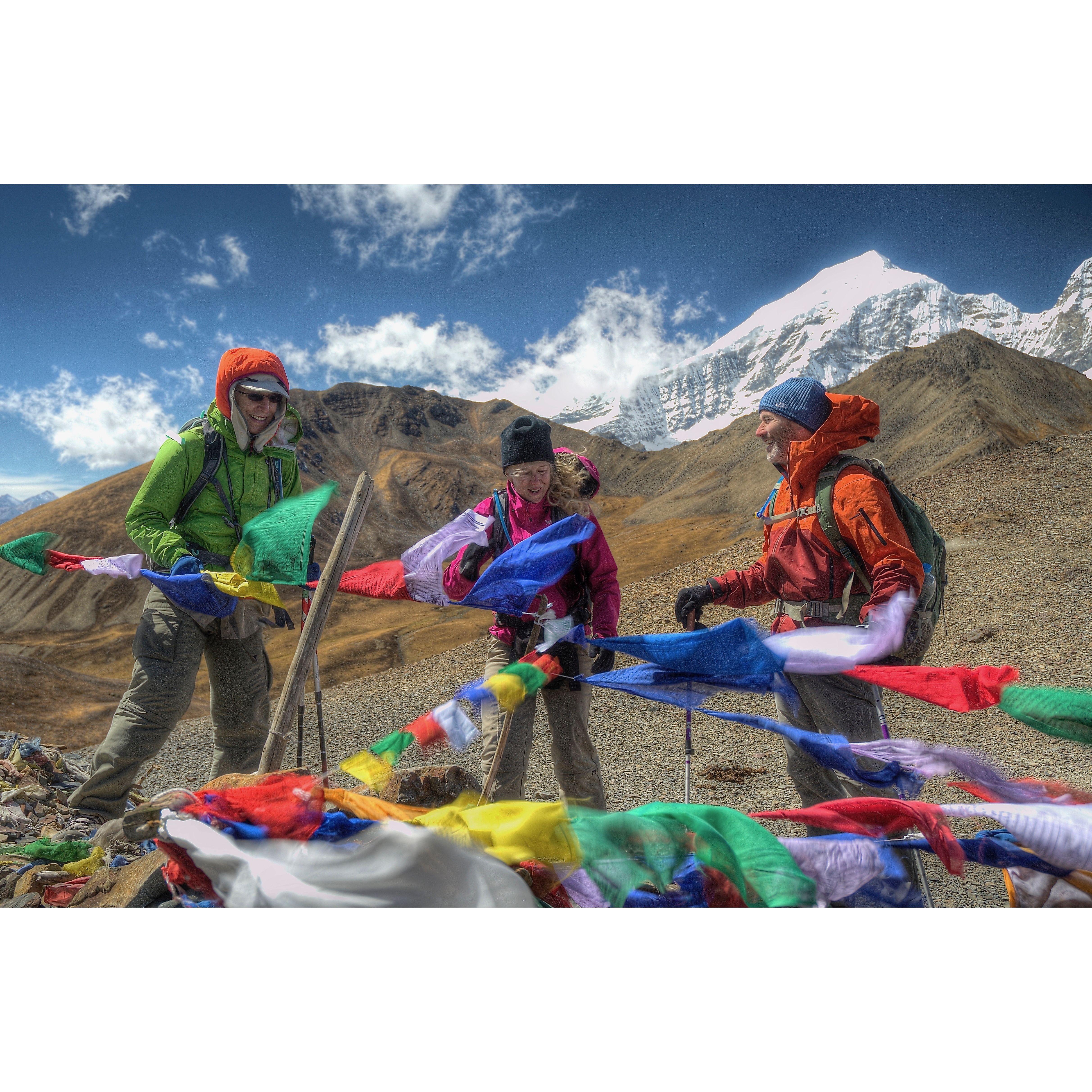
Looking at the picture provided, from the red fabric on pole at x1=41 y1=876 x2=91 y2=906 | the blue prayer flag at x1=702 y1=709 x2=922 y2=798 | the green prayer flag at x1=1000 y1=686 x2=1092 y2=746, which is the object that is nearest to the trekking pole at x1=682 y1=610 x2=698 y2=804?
the blue prayer flag at x1=702 y1=709 x2=922 y2=798

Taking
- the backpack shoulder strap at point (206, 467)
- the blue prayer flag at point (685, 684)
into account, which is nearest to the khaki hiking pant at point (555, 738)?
the blue prayer flag at point (685, 684)

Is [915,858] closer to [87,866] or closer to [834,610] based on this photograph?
[834,610]

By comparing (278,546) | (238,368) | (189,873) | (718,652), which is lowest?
(189,873)

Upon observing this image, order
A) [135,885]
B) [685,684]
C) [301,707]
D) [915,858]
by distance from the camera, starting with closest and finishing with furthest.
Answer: [915,858] < [135,885] < [685,684] < [301,707]

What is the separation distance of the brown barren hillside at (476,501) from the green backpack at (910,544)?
2274 millimetres

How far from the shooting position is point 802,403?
2510mm

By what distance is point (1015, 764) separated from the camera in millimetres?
4836

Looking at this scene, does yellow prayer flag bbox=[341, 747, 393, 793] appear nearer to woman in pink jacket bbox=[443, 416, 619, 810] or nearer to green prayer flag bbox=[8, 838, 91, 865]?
woman in pink jacket bbox=[443, 416, 619, 810]

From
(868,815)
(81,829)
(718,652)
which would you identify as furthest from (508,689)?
(81,829)

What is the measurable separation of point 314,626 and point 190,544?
25.5 inches

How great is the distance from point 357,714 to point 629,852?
642 cm

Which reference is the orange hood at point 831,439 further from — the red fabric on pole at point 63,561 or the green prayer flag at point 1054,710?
the red fabric on pole at point 63,561

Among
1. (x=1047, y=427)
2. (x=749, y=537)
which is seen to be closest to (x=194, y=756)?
(x=749, y=537)

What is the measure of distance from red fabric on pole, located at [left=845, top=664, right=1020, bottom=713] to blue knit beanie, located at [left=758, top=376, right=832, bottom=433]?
91cm
